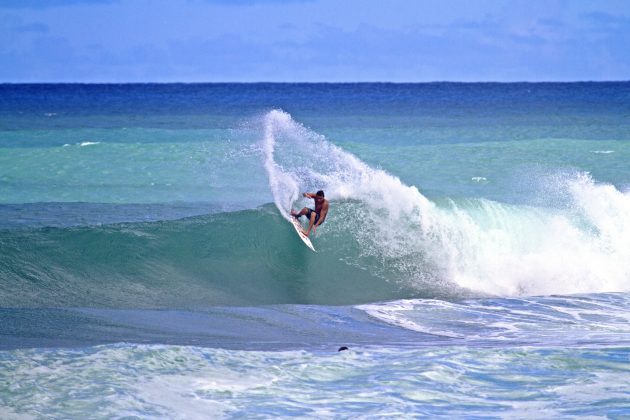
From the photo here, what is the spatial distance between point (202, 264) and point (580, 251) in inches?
250

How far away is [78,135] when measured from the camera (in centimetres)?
4162

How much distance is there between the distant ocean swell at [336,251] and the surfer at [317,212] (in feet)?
1.96

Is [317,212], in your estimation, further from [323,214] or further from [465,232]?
[465,232]

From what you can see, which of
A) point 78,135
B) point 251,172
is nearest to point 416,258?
point 251,172

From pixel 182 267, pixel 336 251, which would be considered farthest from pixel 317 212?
pixel 182 267

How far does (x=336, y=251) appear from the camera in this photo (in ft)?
50.8

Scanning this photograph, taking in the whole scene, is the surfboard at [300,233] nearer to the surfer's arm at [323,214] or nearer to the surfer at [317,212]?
the surfer at [317,212]

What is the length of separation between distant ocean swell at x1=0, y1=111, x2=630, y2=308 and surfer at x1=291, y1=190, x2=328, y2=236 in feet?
1.96

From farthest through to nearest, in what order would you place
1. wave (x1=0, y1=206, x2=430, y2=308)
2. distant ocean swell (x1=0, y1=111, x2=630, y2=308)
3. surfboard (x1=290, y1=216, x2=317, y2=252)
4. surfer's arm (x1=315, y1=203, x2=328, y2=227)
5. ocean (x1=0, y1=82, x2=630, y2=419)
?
surfboard (x1=290, y1=216, x2=317, y2=252) < surfer's arm (x1=315, y1=203, x2=328, y2=227) < distant ocean swell (x1=0, y1=111, x2=630, y2=308) < wave (x1=0, y1=206, x2=430, y2=308) < ocean (x1=0, y1=82, x2=630, y2=419)

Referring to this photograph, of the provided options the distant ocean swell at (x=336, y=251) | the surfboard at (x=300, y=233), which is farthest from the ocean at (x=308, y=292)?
the surfboard at (x=300, y=233)

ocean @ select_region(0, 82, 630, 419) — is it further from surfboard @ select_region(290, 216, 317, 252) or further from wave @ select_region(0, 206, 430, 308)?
surfboard @ select_region(290, 216, 317, 252)

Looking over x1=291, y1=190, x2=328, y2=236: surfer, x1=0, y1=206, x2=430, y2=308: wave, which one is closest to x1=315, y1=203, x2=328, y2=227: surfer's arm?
x1=291, y1=190, x2=328, y2=236: surfer

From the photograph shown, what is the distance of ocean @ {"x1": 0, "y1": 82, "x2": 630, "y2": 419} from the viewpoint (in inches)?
340

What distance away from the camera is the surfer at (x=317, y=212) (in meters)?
14.4
